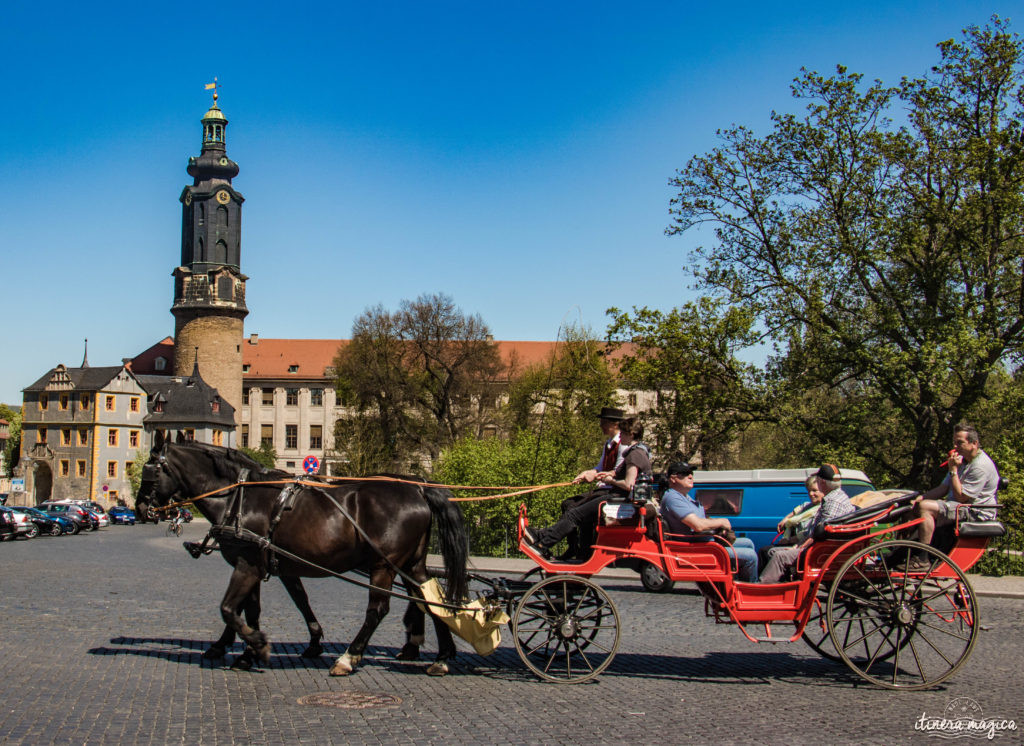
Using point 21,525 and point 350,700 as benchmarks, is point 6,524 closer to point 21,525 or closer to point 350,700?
point 21,525

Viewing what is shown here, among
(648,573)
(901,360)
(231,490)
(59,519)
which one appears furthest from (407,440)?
(231,490)

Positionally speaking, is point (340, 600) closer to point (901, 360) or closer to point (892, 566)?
point (892, 566)

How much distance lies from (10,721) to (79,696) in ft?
2.89

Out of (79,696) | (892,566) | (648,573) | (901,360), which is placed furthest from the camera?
(901,360)

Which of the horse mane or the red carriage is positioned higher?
the horse mane

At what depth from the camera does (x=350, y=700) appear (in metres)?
7.76

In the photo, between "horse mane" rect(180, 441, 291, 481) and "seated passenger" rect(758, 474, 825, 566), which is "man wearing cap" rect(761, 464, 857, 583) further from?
"horse mane" rect(180, 441, 291, 481)

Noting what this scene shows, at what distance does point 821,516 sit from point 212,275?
91.9 m

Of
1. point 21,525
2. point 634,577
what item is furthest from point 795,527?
point 21,525

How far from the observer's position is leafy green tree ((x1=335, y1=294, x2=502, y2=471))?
60.2 m

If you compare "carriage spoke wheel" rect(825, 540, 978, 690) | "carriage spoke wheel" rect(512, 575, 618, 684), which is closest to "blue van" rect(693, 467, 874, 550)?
"carriage spoke wheel" rect(825, 540, 978, 690)

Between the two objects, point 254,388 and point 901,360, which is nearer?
point 901,360

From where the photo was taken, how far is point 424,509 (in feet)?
31.0

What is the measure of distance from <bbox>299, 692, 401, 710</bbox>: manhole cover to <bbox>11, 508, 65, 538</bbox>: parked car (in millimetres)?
38140
